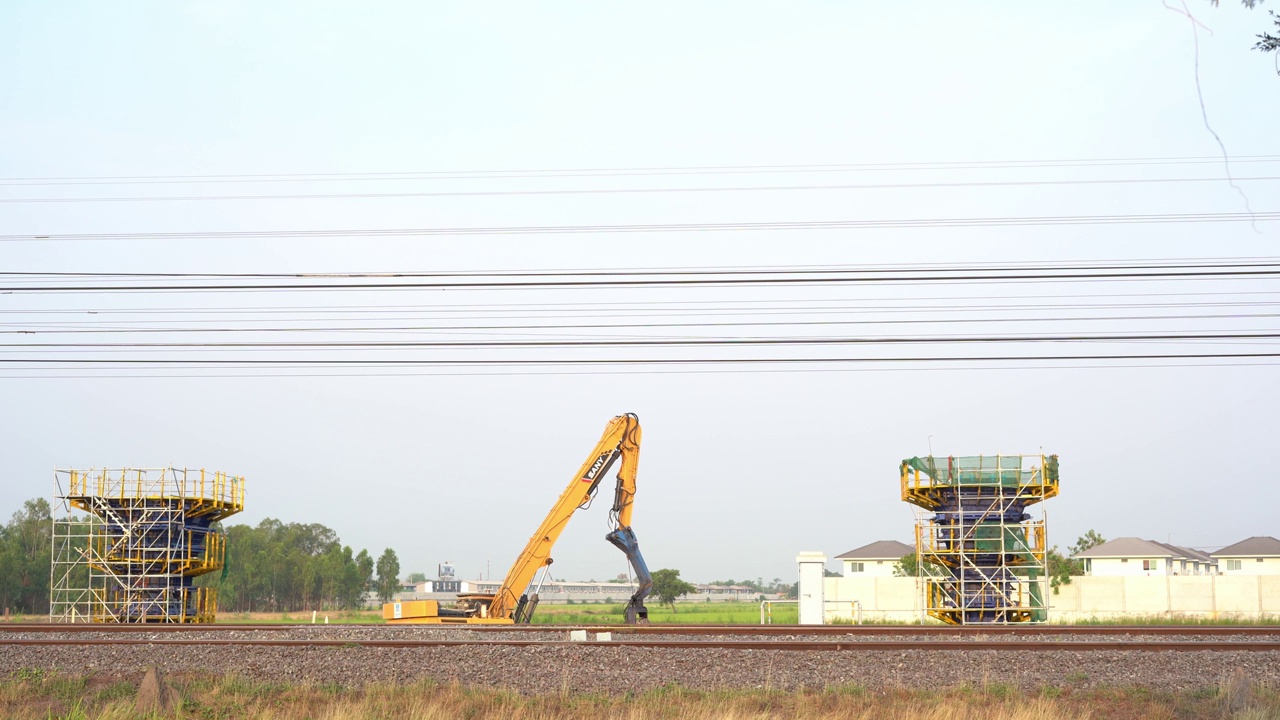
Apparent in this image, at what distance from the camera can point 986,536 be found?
28.8 meters

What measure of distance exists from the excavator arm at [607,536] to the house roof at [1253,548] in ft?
160

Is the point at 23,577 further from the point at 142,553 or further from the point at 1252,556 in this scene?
the point at 1252,556

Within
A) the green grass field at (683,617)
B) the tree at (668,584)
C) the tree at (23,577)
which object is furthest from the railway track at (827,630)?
the tree at (668,584)

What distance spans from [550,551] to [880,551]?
141 feet

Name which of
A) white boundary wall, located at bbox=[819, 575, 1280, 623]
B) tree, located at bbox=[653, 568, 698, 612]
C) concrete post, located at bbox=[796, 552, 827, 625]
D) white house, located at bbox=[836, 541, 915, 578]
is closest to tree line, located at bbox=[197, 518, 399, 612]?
tree, located at bbox=[653, 568, 698, 612]

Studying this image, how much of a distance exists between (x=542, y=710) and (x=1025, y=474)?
19.9 m

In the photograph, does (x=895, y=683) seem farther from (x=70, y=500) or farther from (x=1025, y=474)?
(x=70, y=500)

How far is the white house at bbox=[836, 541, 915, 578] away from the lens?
63844 mm

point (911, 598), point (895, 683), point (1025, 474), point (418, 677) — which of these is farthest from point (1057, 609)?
point (418, 677)

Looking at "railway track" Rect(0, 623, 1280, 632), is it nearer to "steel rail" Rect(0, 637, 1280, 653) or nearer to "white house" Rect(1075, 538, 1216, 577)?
"steel rail" Rect(0, 637, 1280, 653)

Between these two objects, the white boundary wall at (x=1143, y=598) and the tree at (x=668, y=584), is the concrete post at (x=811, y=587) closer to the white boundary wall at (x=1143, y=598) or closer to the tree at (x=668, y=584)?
the white boundary wall at (x=1143, y=598)

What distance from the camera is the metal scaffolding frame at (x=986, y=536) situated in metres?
28.4

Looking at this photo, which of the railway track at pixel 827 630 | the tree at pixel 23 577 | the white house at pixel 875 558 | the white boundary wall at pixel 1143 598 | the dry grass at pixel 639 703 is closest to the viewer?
the dry grass at pixel 639 703

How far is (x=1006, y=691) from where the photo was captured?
1324 centimetres
